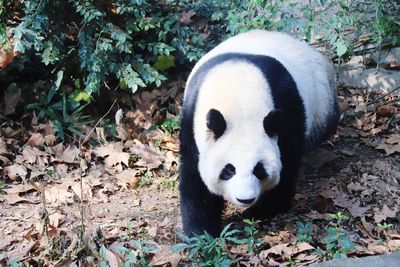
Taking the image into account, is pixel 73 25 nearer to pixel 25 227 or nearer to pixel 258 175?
pixel 25 227

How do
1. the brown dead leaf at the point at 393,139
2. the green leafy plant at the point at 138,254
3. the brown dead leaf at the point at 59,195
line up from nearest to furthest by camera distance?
the green leafy plant at the point at 138,254 < the brown dead leaf at the point at 59,195 < the brown dead leaf at the point at 393,139

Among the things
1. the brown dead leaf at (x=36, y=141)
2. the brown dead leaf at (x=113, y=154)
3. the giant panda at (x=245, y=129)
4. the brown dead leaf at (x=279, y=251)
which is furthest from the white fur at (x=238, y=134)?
the brown dead leaf at (x=36, y=141)

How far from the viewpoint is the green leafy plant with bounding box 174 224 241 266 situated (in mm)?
3896

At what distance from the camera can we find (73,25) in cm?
591

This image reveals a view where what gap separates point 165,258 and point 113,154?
5.67ft

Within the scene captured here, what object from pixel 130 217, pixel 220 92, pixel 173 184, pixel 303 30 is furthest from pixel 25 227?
pixel 303 30

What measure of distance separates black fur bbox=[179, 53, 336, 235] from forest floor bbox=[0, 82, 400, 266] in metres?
0.21

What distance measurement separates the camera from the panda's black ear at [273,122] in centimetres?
397

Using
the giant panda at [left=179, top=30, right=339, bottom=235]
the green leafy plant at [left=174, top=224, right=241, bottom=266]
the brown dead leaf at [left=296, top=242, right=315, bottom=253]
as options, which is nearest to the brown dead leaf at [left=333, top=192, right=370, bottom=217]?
the giant panda at [left=179, top=30, right=339, bottom=235]

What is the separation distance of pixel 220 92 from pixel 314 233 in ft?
3.75

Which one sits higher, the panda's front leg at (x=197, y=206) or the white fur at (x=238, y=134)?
the white fur at (x=238, y=134)

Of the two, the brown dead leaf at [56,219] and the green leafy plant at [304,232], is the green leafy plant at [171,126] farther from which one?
the green leafy plant at [304,232]

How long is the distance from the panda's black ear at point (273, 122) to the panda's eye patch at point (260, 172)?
0.72ft

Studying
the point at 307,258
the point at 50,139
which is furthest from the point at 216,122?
the point at 50,139
